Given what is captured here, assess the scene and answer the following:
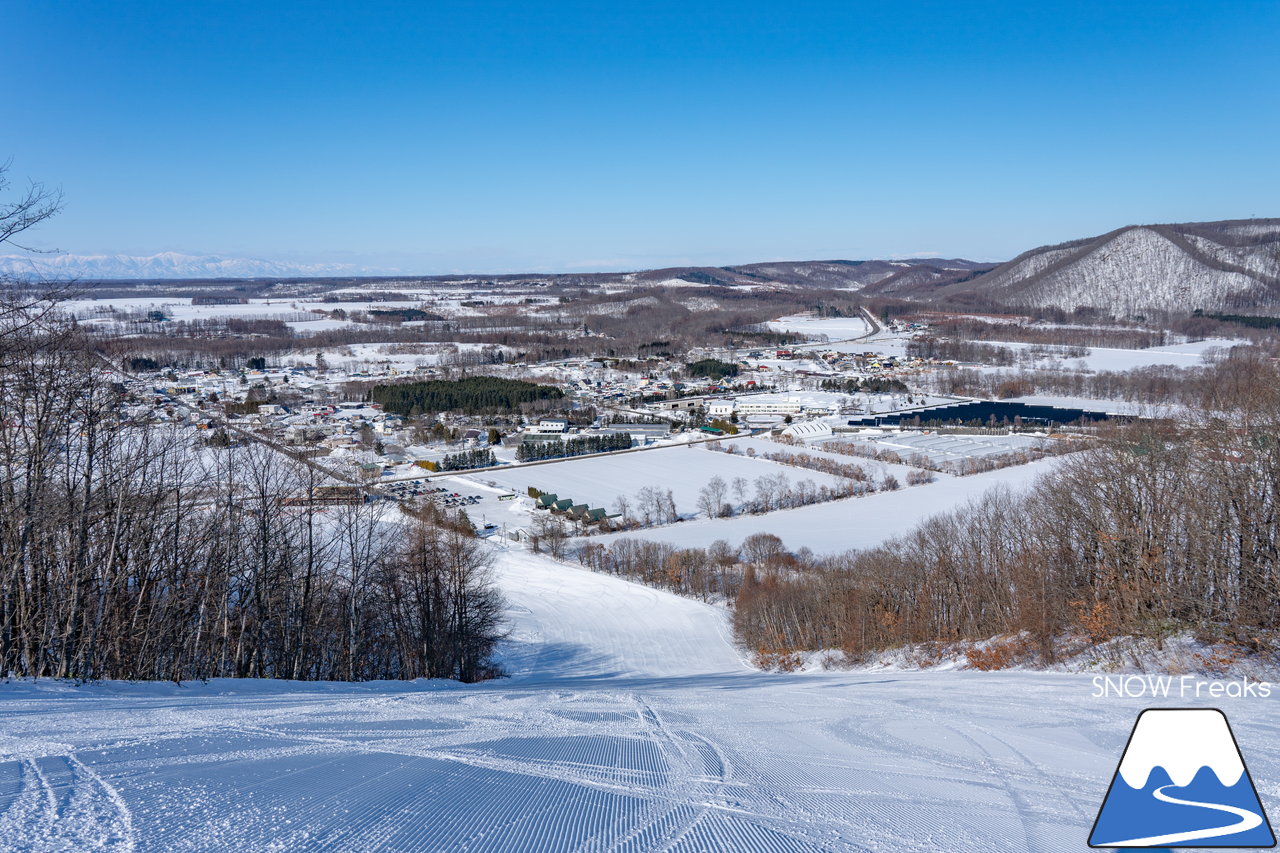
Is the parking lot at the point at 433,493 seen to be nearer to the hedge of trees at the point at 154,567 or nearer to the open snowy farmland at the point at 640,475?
the open snowy farmland at the point at 640,475

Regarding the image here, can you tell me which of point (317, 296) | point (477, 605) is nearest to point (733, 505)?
point (477, 605)

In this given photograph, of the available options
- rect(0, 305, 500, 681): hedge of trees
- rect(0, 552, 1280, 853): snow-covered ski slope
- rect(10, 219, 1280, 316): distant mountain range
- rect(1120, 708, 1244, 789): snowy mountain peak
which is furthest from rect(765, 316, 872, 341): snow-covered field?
rect(1120, 708, 1244, 789): snowy mountain peak

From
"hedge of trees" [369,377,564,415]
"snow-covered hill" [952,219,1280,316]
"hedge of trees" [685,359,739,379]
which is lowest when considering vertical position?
"hedge of trees" [369,377,564,415]

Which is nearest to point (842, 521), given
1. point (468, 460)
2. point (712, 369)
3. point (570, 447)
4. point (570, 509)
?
point (570, 509)

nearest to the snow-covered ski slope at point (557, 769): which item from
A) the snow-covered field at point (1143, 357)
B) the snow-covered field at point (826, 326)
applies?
the snow-covered field at point (1143, 357)

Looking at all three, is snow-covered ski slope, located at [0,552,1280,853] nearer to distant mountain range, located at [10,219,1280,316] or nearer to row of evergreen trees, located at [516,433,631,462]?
row of evergreen trees, located at [516,433,631,462]

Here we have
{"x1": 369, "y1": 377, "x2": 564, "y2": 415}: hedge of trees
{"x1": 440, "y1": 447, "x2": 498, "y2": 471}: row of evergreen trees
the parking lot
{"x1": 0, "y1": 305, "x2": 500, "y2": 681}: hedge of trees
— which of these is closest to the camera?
{"x1": 0, "y1": 305, "x2": 500, "y2": 681}: hedge of trees

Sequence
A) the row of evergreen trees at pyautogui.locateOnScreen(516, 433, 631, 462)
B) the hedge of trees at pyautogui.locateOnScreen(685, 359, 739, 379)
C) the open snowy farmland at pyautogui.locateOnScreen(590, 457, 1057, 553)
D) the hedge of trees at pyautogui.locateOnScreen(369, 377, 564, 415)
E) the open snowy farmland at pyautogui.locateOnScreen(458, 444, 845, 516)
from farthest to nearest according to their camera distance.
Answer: the hedge of trees at pyautogui.locateOnScreen(685, 359, 739, 379), the hedge of trees at pyautogui.locateOnScreen(369, 377, 564, 415), the row of evergreen trees at pyautogui.locateOnScreen(516, 433, 631, 462), the open snowy farmland at pyautogui.locateOnScreen(458, 444, 845, 516), the open snowy farmland at pyautogui.locateOnScreen(590, 457, 1057, 553)
